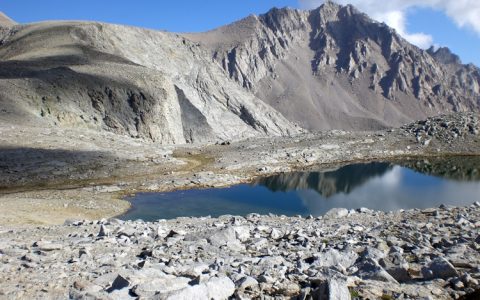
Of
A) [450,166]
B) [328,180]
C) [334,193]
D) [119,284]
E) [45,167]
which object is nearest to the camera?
[119,284]

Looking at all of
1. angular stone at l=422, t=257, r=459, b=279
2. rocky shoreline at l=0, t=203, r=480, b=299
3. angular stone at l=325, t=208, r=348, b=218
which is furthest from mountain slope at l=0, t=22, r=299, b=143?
angular stone at l=422, t=257, r=459, b=279

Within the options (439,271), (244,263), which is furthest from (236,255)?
(439,271)

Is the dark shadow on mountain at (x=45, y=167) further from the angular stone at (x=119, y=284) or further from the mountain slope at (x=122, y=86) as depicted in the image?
the angular stone at (x=119, y=284)

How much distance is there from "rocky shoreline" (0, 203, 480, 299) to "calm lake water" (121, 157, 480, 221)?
16.9 meters

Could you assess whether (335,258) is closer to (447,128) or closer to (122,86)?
(122,86)

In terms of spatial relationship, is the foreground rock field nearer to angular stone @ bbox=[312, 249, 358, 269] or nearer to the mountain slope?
angular stone @ bbox=[312, 249, 358, 269]

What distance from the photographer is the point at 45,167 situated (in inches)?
1752

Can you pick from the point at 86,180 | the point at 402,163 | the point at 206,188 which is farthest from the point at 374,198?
the point at 86,180

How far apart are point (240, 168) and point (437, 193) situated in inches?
912

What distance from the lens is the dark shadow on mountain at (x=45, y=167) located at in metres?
41.6

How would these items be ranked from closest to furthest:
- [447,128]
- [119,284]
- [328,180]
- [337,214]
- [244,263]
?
[119,284], [244,263], [337,214], [328,180], [447,128]

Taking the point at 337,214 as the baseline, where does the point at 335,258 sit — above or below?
above

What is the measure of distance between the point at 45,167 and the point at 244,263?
1472 inches

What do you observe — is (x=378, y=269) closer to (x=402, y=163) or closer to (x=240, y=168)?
(x=240, y=168)
